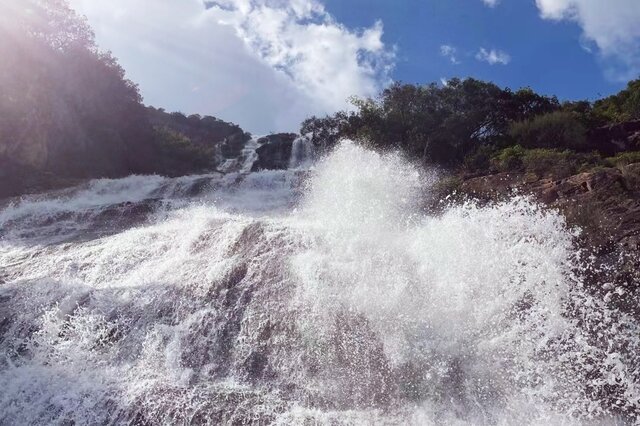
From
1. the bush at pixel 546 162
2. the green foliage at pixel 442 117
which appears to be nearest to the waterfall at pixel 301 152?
the green foliage at pixel 442 117

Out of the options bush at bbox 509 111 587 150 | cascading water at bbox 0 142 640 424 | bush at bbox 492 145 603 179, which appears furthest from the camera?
bush at bbox 509 111 587 150

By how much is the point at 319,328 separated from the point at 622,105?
2397 centimetres

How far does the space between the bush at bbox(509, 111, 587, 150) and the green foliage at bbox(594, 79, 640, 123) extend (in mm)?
2275

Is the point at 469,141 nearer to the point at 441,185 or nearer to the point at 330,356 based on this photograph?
the point at 441,185

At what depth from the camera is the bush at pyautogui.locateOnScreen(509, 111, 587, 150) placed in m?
21.4

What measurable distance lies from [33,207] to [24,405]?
12318mm

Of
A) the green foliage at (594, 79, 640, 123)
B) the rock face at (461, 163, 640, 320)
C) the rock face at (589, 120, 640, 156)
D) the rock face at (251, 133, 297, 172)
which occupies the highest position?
the green foliage at (594, 79, 640, 123)

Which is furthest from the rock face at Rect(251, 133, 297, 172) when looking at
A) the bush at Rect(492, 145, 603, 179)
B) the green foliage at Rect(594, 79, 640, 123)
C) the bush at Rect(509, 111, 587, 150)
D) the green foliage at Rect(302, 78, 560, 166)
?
the green foliage at Rect(594, 79, 640, 123)

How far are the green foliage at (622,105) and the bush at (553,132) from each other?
7.46 ft

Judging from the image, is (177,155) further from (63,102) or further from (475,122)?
(475,122)

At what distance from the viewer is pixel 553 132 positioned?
22.0 meters

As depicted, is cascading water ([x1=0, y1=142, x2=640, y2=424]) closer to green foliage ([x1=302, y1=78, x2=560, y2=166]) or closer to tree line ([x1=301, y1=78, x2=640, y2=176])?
tree line ([x1=301, y1=78, x2=640, y2=176])

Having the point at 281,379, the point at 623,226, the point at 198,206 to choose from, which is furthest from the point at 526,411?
the point at 198,206

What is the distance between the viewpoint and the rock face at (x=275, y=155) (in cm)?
3453
